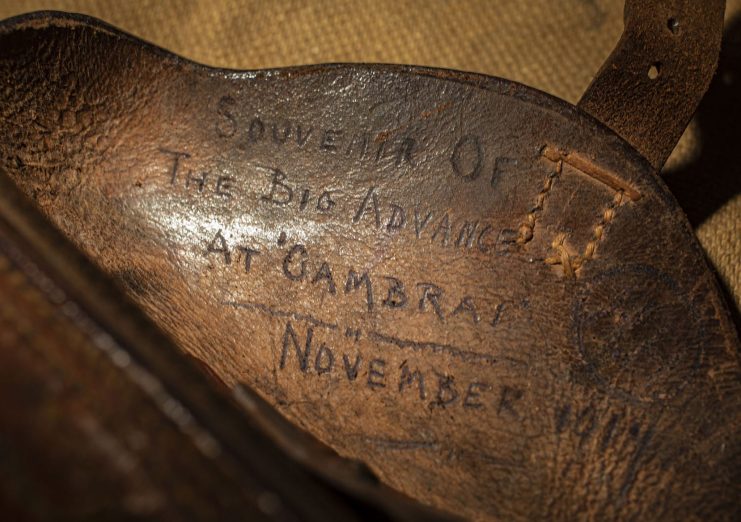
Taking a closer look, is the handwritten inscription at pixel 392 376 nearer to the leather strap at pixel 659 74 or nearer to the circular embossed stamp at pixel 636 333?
the circular embossed stamp at pixel 636 333

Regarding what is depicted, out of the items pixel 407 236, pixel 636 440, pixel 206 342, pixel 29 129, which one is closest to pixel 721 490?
pixel 636 440

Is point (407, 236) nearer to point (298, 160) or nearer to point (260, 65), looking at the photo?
point (298, 160)

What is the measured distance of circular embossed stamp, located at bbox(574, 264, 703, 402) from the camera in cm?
68

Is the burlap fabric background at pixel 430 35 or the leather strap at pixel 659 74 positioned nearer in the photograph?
the leather strap at pixel 659 74

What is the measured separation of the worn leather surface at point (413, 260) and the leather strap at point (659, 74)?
57 millimetres

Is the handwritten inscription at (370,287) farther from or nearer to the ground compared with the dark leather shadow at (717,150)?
nearer to the ground

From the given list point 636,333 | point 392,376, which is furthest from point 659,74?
point 392,376

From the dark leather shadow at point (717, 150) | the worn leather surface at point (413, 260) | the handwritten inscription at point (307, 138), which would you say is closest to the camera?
the worn leather surface at point (413, 260)

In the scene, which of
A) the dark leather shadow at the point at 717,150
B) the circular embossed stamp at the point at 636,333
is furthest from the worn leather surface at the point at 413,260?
the dark leather shadow at the point at 717,150

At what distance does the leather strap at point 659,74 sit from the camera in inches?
29.4

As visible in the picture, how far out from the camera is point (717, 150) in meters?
0.98

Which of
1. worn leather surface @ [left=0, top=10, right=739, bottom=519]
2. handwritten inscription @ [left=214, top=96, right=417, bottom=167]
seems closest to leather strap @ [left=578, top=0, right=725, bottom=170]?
worn leather surface @ [left=0, top=10, right=739, bottom=519]

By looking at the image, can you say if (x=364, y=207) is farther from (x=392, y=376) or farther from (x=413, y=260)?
(x=392, y=376)

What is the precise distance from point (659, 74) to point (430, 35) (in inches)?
17.1
